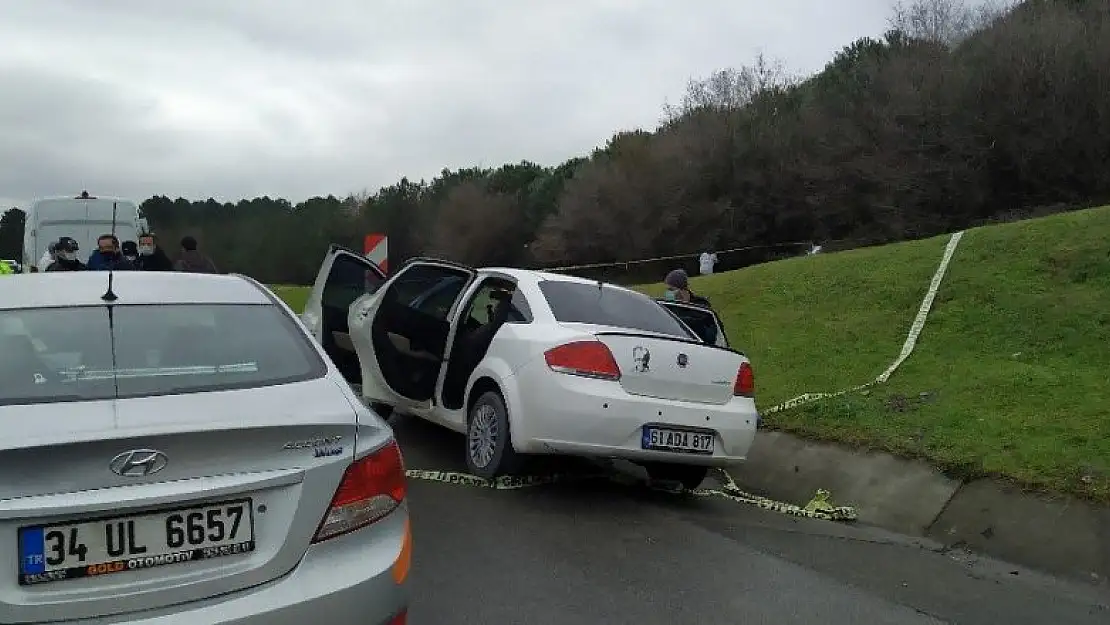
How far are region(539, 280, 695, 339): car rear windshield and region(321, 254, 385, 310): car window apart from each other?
2439 millimetres

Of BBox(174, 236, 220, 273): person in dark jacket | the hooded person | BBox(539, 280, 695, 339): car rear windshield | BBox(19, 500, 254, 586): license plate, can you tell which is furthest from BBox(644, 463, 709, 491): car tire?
BBox(174, 236, 220, 273): person in dark jacket

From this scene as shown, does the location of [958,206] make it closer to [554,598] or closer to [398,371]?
[398,371]

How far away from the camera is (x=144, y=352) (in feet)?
11.0

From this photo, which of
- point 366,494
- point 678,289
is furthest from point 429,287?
point 366,494

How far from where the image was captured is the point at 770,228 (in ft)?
163

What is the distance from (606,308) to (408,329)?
72.1 inches

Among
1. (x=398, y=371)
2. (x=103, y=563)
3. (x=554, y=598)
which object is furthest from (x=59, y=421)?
(x=398, y=371)

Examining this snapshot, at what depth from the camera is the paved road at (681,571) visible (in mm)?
4434

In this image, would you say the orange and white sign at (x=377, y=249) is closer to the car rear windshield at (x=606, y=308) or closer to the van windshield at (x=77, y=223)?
the van windshield at (x=77, y=223)

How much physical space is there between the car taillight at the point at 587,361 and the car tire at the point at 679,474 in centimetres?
116

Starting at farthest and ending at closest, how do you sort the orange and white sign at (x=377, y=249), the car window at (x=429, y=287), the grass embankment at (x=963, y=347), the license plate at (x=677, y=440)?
1. the orange and white sign at (x=377, y=249)
2. the car window at (x=429, y=287)
3. the grass embankment at (x=963, y=347)
4. the license plate at (x=677, y=440)

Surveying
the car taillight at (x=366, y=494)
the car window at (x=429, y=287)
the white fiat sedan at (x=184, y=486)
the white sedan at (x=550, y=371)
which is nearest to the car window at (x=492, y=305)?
the white sedan at (x=550, y=371)

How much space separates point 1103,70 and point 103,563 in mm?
36962

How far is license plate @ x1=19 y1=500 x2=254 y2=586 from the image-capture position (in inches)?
97.8
